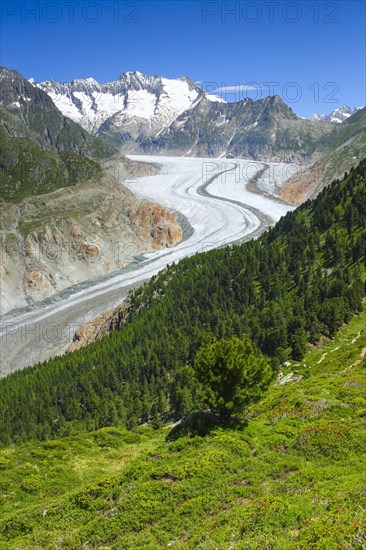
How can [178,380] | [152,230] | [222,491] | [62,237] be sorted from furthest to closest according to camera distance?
1. [152,230]
2. [62,237]
3. [178,380]
4. [222,491]

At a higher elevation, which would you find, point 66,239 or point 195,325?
point 66,239

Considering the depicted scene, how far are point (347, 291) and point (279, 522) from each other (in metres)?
65.4

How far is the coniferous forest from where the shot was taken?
73.6 metres

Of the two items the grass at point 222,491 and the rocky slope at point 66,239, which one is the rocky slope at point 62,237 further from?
the grass at point 222,491

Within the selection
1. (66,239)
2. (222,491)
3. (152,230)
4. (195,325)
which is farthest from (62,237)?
(222,491)

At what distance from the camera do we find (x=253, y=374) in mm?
35656

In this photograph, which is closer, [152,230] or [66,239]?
[66,239]

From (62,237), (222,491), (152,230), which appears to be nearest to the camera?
(222,491)

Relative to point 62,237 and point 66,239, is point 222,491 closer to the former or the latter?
point 62,237

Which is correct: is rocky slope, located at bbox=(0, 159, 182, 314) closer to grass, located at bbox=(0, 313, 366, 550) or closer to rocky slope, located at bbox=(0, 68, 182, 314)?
rocky slope, located at bbox=(0, 68, 182, 314)

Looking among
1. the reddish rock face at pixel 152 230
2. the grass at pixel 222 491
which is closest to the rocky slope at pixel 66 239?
the reddish rock face at pixel 152 230

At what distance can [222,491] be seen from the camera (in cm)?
2309

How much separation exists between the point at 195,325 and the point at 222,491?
73.5 m

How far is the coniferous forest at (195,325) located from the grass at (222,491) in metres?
27.8
